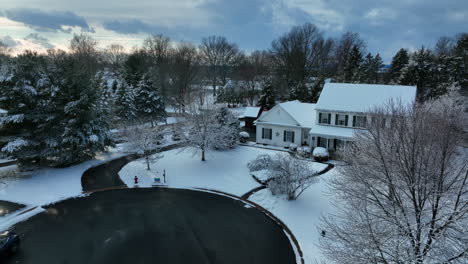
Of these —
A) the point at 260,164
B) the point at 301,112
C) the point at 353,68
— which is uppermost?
the point at 353,68

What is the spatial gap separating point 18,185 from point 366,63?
61.7 m

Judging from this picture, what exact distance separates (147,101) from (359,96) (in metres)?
29.1

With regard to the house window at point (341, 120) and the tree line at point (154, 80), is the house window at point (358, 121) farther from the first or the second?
the tree line at point (154, 80)

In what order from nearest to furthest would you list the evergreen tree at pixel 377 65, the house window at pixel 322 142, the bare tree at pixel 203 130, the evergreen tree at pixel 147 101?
the bare tree at pixel 203 130 → the house window at pixel 322 142 → the evergreen tree at pixel 147 101 → the evergreen tree at pixel 377 65

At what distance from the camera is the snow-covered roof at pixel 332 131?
25.4 meters

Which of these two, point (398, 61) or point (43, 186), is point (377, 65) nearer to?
point (398, 61)

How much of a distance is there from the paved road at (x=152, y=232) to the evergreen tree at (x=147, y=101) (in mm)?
22604

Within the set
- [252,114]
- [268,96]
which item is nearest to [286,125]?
[252,114]

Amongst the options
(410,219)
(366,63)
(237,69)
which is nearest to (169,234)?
(410,219)

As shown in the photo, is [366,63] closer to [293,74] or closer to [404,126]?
[293,74]

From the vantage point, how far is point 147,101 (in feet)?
128

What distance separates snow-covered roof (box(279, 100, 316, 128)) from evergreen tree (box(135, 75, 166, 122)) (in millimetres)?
20578

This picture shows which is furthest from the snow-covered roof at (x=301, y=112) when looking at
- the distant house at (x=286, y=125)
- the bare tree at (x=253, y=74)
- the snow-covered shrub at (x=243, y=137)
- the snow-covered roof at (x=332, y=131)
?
the bare tree at (x=253, y=74)

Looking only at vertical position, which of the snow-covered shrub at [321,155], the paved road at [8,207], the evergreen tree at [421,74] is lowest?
the paved road at [8,207]
